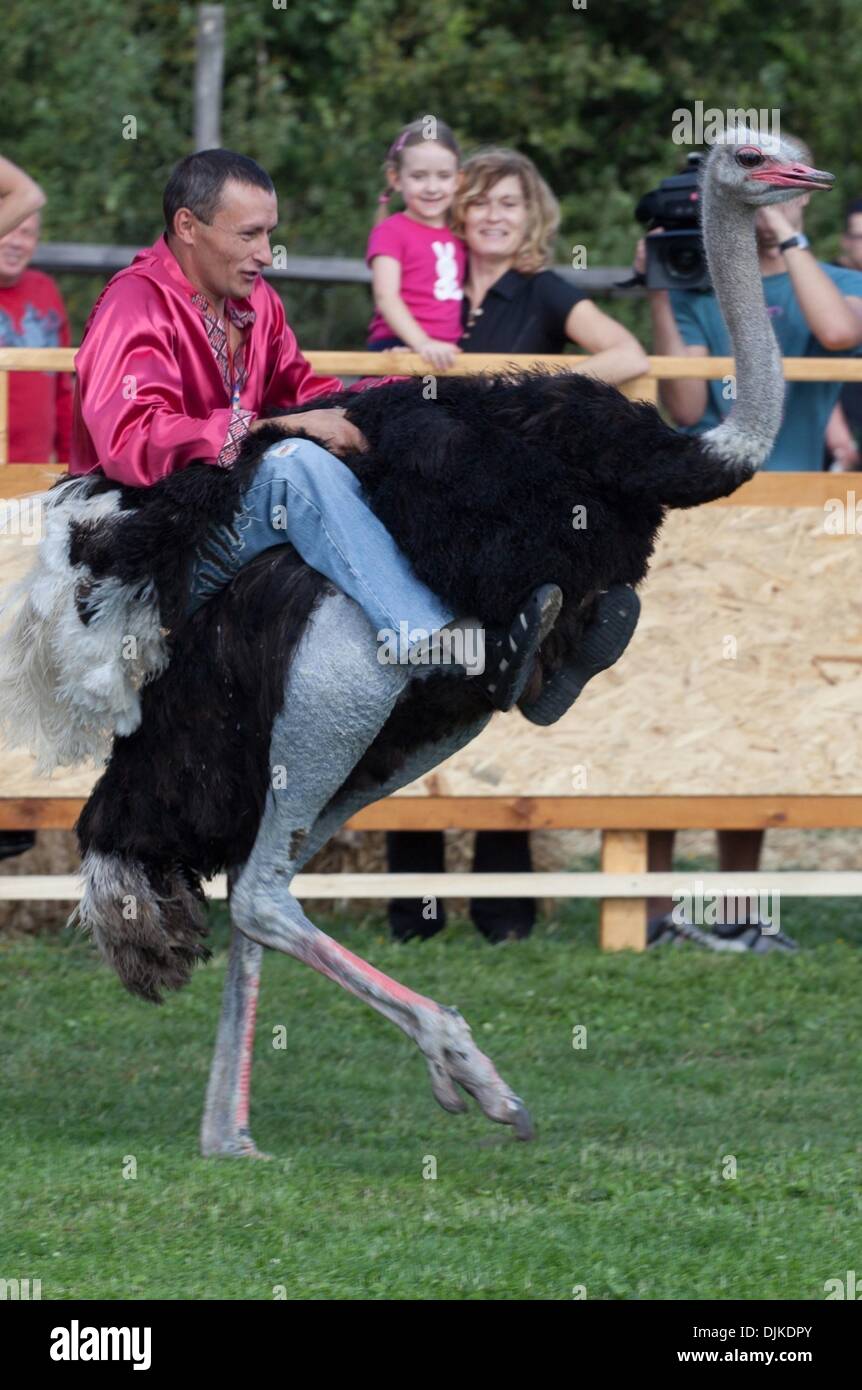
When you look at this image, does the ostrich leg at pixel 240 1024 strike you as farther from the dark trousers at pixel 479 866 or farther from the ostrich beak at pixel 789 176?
the dark trousers at pixel 479 866

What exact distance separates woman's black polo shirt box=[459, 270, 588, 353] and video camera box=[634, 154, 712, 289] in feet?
0.94

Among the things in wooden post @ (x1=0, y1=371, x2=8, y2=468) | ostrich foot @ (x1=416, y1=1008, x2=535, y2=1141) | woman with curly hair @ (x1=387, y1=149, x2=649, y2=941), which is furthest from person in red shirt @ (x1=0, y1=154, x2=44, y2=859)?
ostrich foot @ (x1=416, y1=1008, x2=535, y2=1141)

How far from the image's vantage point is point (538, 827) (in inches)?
304

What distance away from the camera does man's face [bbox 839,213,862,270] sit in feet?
28.8

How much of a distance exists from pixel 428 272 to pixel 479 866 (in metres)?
2.00

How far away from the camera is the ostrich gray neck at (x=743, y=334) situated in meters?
4.89

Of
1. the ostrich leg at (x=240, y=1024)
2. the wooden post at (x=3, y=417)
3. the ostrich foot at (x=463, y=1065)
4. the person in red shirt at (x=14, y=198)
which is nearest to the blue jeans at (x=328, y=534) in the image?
the ostrich leg at (x=240, y=1024)

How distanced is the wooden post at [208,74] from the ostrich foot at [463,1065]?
9.74 m

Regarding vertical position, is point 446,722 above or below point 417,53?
below

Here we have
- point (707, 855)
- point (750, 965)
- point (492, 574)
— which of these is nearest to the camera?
point (492, 574)

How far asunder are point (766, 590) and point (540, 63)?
9736 millimetres

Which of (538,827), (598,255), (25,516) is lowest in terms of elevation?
(538,827)
